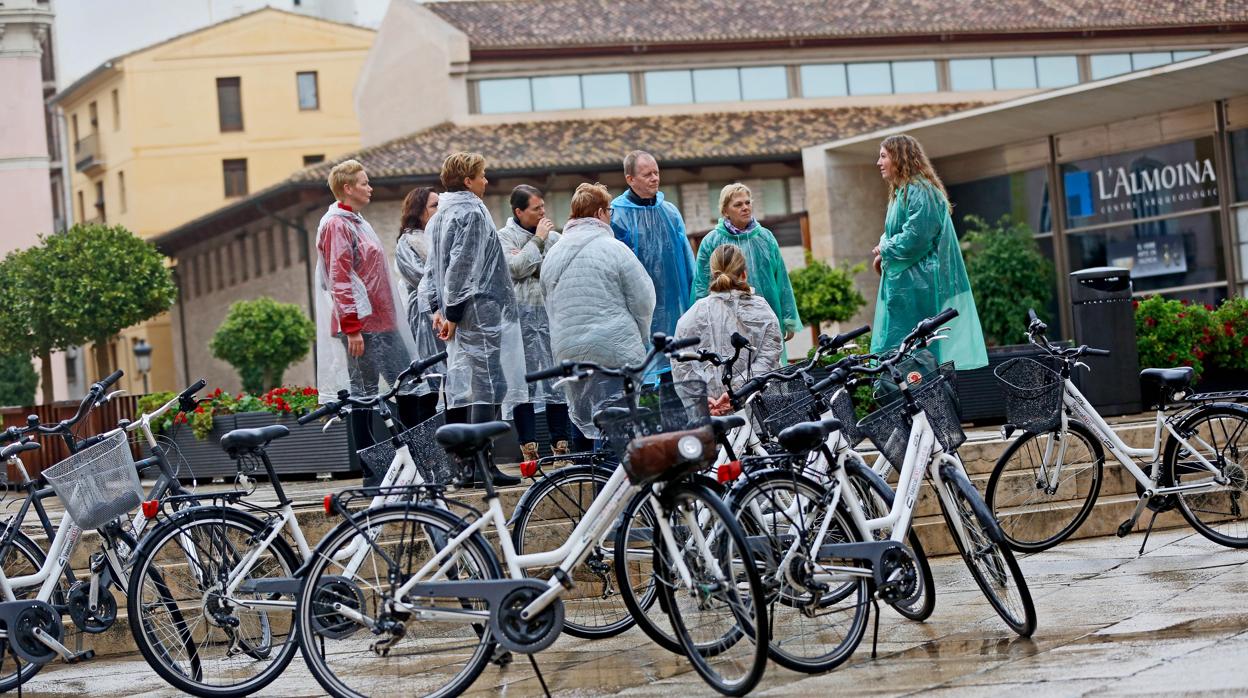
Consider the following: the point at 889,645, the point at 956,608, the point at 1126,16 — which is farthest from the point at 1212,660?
the point at 1126,16

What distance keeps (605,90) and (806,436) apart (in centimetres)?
4343

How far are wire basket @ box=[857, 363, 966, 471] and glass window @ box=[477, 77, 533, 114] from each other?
42.6m

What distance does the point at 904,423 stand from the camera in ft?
24.3

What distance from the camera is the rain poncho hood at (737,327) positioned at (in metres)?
9.12

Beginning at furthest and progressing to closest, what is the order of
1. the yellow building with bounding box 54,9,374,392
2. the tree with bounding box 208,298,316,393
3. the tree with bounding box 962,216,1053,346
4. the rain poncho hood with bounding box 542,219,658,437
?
1. the yellow building with bounding box 54,9,374,392
2. the tree with bounding box 208,298,316,393
3. the tree with bounding box 962,216,1053,346
4. the rain poncho hood with bounding box 542,219,658,437

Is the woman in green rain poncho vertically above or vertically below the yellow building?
below

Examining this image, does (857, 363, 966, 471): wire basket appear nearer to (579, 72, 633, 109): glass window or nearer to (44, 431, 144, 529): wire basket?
(44, 431, 144, 529): wire basket

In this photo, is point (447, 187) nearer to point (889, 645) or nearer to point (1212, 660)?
point (889, 645)

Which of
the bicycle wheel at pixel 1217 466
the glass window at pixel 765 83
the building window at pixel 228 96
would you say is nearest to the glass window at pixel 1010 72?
the glass window at pixel 765 83

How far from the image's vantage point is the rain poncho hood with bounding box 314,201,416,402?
9750mm

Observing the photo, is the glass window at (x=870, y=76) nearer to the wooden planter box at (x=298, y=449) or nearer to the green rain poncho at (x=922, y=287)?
the wooden planter box at (x=298, y=449)

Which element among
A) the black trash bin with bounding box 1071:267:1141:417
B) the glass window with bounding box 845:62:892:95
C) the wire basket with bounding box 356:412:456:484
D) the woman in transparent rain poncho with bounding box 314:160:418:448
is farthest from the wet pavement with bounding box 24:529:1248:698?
the glass window with bounding box 845:62:892:95

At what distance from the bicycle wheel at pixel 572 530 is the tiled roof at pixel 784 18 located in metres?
42.9

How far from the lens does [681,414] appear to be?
648 centimetres
